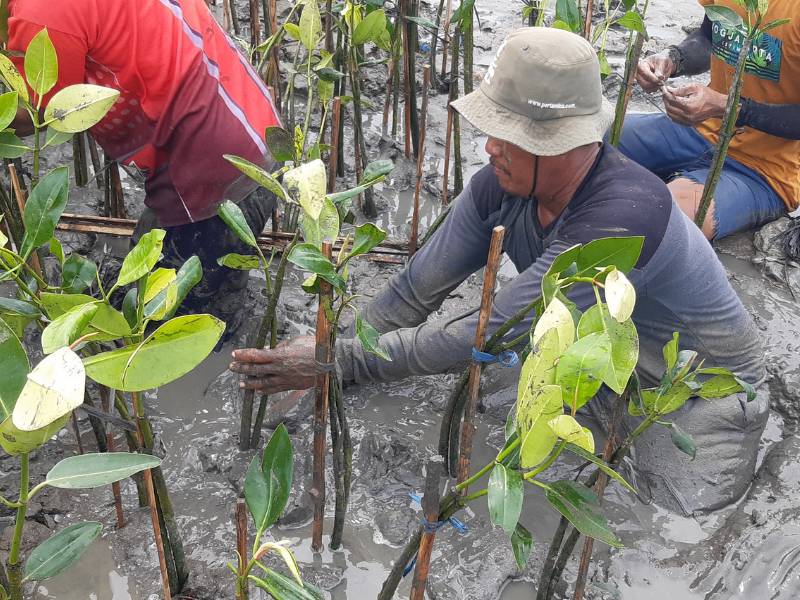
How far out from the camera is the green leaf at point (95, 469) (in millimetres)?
1063

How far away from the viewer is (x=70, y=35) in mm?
2035

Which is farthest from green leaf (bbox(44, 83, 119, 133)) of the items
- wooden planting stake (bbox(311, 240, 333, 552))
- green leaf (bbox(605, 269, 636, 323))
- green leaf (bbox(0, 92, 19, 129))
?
green leaf (bbox(605, 269, 636, 323))

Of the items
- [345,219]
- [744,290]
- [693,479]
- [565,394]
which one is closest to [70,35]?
[345,219]

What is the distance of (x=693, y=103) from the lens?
292 centimetres

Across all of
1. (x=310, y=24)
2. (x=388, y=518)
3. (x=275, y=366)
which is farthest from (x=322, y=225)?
(x=310, y=24)

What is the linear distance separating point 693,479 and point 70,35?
199 cm

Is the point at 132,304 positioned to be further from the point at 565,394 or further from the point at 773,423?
the point at 773,423

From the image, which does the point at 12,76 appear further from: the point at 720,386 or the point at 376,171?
the point at 720,386

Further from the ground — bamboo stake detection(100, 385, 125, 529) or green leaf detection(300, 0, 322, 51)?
green leaf detection(300, 0, 322, 51)

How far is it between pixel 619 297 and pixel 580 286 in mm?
1049

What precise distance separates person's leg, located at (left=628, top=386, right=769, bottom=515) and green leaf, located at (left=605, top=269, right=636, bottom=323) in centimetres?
136

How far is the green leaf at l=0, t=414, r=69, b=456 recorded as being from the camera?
975 mm

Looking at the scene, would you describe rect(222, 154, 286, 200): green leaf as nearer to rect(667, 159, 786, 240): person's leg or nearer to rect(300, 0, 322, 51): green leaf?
rect(300, 0, 322, 51): green leaf

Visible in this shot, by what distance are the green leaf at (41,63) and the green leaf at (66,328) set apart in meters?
0.65
